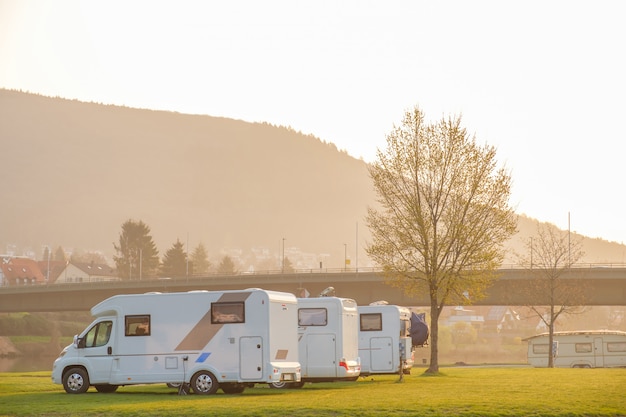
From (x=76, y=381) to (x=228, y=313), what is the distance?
5624 mm

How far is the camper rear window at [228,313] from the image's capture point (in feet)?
103

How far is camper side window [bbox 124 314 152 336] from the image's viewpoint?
32.1 m

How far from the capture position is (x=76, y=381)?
32719 millimetres

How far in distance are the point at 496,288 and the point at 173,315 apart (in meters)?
66.0

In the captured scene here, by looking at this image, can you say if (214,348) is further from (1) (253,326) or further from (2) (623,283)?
(2) (623,283)

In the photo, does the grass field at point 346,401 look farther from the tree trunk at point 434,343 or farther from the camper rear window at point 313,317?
the tree trunk at point 434,343

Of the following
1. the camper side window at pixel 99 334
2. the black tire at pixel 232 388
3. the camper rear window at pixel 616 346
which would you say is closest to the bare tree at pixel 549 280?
the camper rear window at pixel 616 346

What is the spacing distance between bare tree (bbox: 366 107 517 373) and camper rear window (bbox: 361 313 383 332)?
8008 millimetres

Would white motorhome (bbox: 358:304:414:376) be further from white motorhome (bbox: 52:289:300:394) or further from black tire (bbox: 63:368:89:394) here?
black tire (bbox: 63:368:89:394)

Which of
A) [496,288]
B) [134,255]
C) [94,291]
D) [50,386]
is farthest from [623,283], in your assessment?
[134,255]

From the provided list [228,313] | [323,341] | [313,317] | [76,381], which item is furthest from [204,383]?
[313,317]

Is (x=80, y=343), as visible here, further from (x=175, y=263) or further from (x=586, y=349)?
(x=175, y=263)

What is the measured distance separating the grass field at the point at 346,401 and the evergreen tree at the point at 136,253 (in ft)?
440

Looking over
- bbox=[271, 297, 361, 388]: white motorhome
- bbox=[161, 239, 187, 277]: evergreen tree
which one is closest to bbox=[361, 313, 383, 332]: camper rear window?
bbox=[271, 297, 361, 388]: white motorhome
